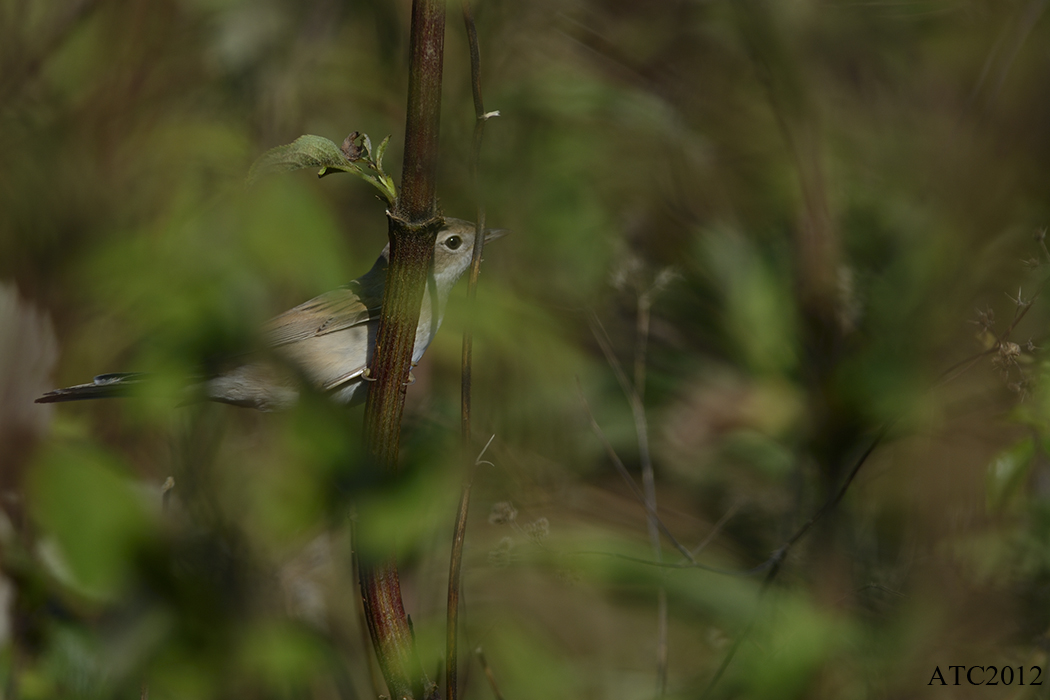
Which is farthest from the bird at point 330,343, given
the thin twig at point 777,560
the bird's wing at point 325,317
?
the thin twig at point 777,560

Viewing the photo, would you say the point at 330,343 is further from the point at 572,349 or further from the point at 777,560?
the point at 777,560

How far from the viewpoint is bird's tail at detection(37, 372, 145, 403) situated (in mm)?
1521

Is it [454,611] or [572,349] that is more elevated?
[454,611]

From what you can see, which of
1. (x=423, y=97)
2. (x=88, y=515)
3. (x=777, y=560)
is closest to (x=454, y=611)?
(x=88, y=515)

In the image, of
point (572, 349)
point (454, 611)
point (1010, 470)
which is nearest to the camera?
point (454, 611)

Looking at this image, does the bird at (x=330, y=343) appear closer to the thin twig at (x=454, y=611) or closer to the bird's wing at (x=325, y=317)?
the bird's wing at (x=325, y=317)

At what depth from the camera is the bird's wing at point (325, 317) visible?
89.7 inches

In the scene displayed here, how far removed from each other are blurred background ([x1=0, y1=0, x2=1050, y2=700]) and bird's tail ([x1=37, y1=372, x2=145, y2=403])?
0.16 ft

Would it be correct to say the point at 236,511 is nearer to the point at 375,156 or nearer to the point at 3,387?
the point at 3,387

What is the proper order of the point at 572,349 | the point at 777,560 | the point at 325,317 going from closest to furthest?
the point at 777,560 → the point at 325,317 → the point at 572,349

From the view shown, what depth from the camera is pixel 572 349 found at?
3166 millimetres

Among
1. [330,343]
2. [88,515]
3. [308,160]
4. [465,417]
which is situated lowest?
[330,343]

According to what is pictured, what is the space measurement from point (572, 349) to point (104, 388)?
73.1 inches

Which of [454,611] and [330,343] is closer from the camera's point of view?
[454,611]
